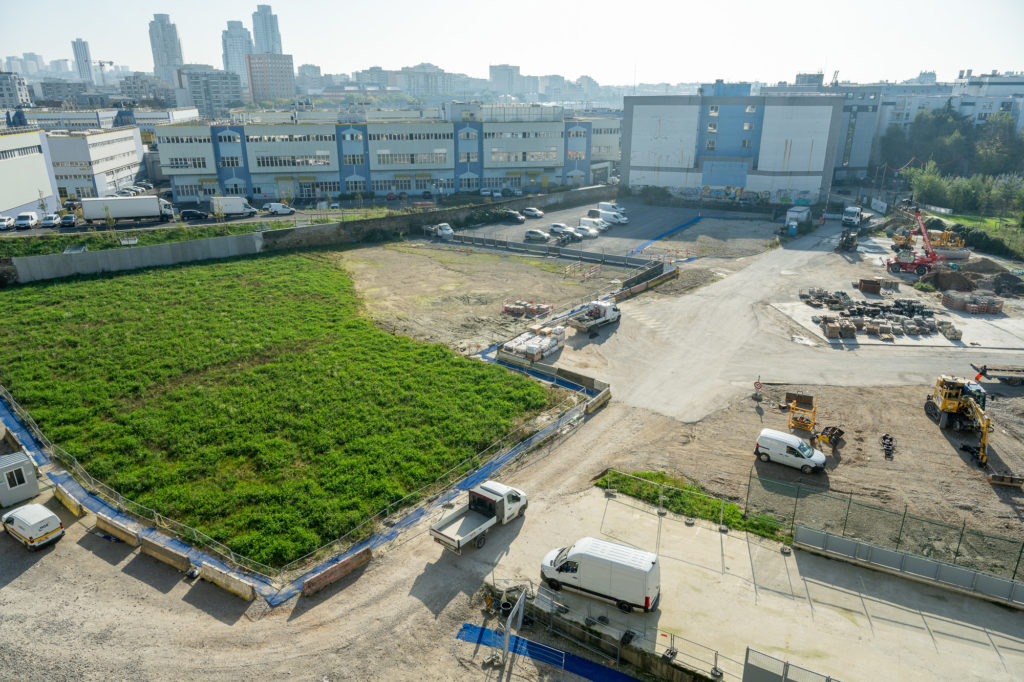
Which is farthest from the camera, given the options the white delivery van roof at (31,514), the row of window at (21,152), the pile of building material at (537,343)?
the row of window at (21,152)

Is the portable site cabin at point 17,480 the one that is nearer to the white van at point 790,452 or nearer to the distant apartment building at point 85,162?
the white van at point 790,452

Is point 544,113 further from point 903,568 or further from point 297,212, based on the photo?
point 903,568

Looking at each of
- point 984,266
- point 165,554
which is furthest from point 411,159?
point 165,554

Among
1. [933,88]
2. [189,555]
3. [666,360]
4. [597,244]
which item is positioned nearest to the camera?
[189,555]

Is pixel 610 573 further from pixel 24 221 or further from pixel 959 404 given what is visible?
pixel 24 221

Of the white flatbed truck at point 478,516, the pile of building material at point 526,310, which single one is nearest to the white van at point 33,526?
the white flatbed truck at point 478,516

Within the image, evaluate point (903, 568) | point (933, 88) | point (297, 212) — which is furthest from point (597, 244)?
→ point (933, 88)
